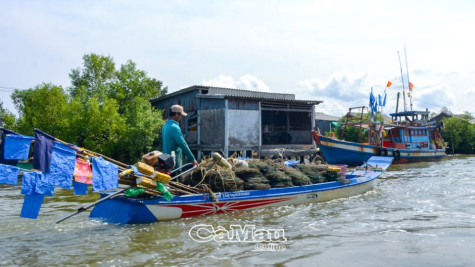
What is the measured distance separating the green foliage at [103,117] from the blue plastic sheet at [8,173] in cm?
1347

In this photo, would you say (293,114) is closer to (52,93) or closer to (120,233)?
(52,93)

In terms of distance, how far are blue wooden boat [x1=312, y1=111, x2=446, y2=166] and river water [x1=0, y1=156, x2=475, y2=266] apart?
41.7ft

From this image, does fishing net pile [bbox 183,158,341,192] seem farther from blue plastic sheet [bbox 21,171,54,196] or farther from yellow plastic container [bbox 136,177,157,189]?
blue plastic sheet [bbox 21,171,54,196]

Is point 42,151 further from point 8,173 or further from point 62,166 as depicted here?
point 8,173

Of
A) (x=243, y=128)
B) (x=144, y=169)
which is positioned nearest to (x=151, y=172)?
(x=144, y=169)

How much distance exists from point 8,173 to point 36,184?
0.38 m

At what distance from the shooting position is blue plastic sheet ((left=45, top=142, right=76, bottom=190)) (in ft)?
17.9

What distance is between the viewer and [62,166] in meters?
5.57

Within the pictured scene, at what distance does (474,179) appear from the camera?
15461 mm

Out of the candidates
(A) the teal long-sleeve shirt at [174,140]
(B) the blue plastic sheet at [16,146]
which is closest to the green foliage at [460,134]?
(A) the teal long-sleeve shirt at [174,140]

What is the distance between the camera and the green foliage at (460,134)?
119 feet

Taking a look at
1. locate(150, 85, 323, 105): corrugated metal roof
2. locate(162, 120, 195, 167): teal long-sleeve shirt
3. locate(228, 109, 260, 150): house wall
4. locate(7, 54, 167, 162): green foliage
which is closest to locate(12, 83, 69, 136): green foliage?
locate(7, 54, 167, 162): green foliage

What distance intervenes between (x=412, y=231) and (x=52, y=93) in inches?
788

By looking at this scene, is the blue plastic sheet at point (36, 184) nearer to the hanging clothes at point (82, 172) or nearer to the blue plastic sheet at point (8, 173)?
the blue plastic sheet at point (8, 173)
